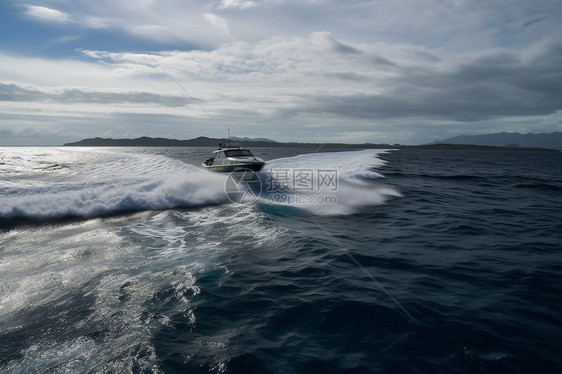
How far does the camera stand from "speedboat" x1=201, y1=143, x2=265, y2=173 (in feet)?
95.7

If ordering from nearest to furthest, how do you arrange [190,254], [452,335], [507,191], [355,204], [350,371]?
1. [350,371]
2. [452,335]
3. [190,254]
4. [355,204]
5. [507,191]

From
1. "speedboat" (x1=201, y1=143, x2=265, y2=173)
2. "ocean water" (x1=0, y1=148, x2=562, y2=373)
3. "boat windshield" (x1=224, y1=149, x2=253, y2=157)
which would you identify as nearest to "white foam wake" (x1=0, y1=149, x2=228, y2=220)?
"ocean water" (x1=0, y1=148, x2=562, y2=373)

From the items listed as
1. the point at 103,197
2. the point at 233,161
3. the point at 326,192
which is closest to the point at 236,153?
the point at 233,161

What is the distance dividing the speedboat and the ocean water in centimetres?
1374

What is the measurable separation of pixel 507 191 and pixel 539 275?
19.4 metres

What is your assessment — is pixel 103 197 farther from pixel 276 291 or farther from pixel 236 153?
pixel 236 153

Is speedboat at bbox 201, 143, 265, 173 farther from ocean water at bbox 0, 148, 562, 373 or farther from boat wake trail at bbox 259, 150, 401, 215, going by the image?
ocean water at bbox 0, 148, 562, 373

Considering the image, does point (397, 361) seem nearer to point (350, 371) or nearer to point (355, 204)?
point (350, 371)

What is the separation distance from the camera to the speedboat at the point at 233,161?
29.2 m

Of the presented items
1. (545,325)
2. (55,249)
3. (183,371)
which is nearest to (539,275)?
(545,325)

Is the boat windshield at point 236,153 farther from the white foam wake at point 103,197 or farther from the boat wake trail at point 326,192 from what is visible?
the white foam wake at point 103,197

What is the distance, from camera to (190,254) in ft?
33.1

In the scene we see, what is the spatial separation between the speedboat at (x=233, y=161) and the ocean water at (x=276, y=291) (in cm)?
1374

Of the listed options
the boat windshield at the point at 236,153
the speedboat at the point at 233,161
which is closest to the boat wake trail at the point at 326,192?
the speedboat at the point at 233,161
